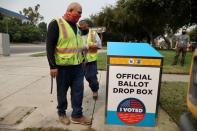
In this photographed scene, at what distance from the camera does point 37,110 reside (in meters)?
5.12

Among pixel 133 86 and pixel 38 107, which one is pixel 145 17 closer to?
pixel 38 107

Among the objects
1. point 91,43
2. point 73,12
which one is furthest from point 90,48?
point 73,12

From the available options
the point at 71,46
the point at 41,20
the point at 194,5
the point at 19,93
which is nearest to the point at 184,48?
the point at 194,5

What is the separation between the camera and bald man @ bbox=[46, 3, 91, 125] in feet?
13.8

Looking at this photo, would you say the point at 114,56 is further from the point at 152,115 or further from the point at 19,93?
the point at 19,93

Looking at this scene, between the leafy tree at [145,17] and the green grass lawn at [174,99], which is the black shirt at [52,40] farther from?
the leafy tree at [145,17]

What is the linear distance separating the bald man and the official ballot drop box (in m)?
0.51

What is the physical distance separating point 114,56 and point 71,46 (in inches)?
27.2

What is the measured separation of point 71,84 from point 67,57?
1.64 ft

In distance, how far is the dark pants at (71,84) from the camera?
4.41m

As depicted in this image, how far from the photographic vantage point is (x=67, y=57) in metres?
4.32

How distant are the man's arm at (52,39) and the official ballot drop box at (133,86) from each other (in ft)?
2.79

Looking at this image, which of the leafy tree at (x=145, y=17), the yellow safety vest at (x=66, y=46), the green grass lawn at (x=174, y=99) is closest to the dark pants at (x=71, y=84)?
the yellow safety vest at (x=66, y=46)

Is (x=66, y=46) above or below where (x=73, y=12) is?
below
